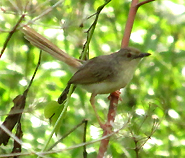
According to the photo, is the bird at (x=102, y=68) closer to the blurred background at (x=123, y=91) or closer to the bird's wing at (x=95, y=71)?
the bird's wing at (x=95, y=71)

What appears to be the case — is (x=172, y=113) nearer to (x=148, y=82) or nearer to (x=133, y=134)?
(x=148, y=82)

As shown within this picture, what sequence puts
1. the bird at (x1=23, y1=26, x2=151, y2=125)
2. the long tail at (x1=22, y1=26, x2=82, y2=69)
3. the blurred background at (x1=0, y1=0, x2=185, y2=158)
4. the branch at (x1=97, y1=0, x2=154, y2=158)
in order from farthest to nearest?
the blurred background at (x1=0, y1=0, x2=185, y2=158) → the bird at (x1=23, y1=26, x2=151, y2=125) → the long tail at (x1=22, y1=26, x2=82, y2=69) → the branch at (x1=97, y1=0, x2=154, y2=158)

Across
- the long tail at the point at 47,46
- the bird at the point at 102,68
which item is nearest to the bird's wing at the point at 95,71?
the bird at the point at 102,68

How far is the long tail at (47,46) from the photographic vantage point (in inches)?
127

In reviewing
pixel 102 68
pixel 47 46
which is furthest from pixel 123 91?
pixel 47 46

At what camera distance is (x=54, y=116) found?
8.73 feet

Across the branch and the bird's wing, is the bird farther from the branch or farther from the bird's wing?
the branch

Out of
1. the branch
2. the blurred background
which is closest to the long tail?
the blurred background

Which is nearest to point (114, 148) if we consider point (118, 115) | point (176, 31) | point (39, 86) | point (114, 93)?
point (114, 93)

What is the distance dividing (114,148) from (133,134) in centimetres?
96

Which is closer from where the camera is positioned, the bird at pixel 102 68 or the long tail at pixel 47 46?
the long tail at pixel 47 46

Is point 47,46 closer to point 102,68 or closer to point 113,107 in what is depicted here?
point 102,68

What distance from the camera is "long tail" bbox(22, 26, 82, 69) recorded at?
3225 millimetres

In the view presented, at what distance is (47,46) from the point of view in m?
3.45
